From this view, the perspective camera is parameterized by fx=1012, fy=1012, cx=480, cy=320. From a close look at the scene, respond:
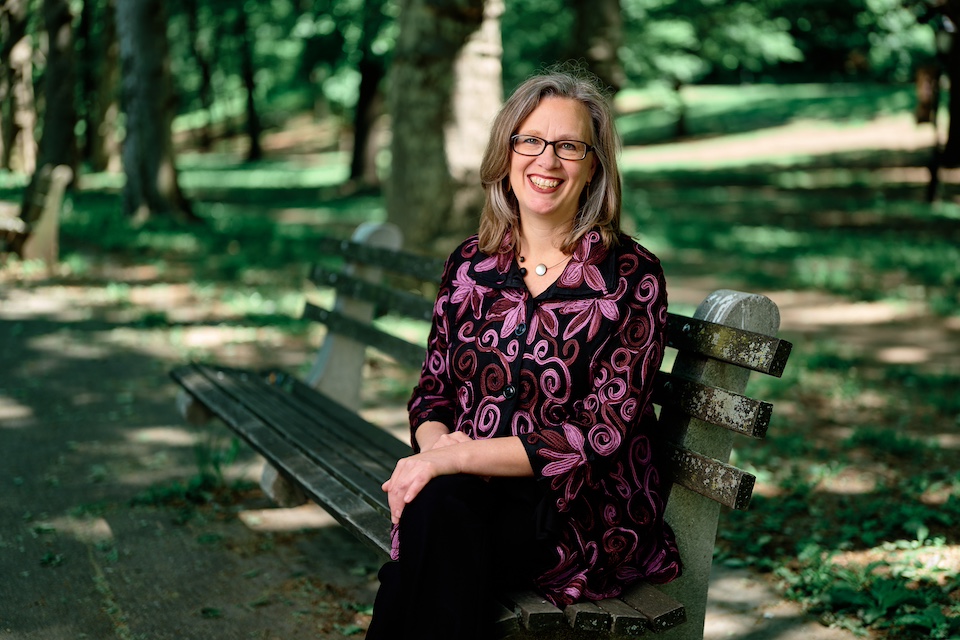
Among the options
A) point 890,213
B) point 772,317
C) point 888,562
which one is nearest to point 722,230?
point 890,213

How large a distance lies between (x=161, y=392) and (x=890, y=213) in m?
12.7

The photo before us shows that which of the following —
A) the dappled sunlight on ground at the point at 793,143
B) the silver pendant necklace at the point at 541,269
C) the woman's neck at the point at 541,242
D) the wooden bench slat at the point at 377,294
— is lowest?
the wooden bench slat at the point at 377,294

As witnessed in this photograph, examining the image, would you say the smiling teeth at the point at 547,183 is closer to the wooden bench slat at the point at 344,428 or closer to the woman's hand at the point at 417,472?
the woman's hand at the point at 417,472

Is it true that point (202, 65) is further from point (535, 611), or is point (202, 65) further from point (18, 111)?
point (535, 611)

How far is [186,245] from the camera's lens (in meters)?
12.6

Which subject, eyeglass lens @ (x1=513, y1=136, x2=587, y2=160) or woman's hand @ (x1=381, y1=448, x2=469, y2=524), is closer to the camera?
woman's hand @ (x1=381, y1=448, x2=469, y2=524)

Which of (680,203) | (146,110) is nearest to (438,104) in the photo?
(146,110)

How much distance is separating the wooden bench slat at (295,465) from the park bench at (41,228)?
635 cm

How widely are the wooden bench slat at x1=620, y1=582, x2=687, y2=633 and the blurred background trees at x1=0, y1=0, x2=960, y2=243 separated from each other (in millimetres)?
4015

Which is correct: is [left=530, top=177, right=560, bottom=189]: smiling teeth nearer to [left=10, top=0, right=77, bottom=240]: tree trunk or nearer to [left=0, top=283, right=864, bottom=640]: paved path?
[left=0, top=283, right=864, bottom=640]: paved path

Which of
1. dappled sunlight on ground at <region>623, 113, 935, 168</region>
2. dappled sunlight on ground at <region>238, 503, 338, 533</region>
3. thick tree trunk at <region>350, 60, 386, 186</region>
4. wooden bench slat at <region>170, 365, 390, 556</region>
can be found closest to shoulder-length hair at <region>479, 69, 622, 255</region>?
wooden bench slat at <region>170, 365, 390, 556</region>

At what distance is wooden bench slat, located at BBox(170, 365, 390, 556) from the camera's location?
9.96 ft

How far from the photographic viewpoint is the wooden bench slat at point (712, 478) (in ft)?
8.57

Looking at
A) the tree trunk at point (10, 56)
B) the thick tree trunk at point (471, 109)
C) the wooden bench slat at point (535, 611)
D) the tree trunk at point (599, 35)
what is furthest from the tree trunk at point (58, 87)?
the wooden bench slat at point (535, 611)
